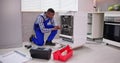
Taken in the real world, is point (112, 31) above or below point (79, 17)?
below

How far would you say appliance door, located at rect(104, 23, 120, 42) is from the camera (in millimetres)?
3580

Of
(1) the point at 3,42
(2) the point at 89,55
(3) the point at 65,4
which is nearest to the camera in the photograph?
(2) the point at 89,55

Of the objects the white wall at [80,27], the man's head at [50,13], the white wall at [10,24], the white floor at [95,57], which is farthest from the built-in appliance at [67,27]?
the white wall at [10,24]

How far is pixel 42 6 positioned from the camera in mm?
4648

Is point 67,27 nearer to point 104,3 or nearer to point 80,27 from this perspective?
point 80,27

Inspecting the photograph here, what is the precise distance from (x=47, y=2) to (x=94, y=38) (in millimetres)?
1739

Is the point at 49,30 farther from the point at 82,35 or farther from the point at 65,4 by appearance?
the point at 65,4

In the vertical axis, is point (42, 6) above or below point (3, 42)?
above

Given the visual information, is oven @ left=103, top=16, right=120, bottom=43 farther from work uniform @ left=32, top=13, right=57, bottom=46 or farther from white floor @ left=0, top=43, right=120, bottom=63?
work uniform @ left=32, top=13, right=57, bottom=46

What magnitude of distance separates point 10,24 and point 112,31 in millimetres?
2377

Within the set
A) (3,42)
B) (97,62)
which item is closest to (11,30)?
(3,42)

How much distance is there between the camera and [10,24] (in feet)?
11.5

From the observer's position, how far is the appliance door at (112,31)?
11.7 ft

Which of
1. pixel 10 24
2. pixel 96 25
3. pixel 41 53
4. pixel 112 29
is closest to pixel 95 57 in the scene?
pixel 41 53
